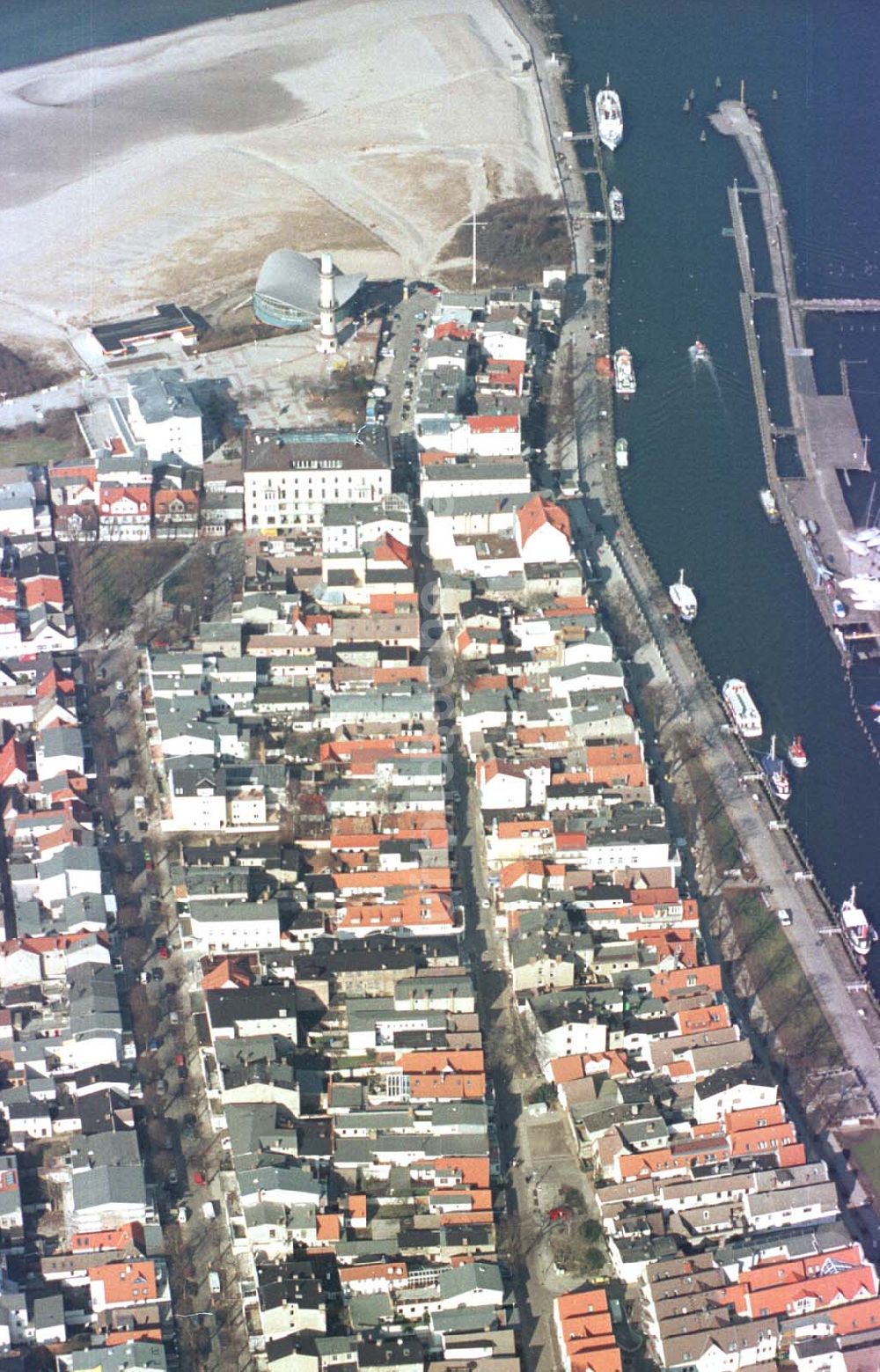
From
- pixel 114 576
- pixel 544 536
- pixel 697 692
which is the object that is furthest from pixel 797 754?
pixel 114 576

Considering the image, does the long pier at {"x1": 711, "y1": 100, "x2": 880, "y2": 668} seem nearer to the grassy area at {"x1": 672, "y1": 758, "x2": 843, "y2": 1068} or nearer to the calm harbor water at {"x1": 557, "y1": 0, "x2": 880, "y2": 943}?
the calm harbor water at {"x1": 557, "y1": 0, "x2": 880, "y2": 943}

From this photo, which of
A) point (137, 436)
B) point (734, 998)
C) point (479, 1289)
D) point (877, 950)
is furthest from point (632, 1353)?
point (137, 436)

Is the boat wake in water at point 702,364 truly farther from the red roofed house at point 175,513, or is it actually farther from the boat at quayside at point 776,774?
the boat at quayside at point 776,774

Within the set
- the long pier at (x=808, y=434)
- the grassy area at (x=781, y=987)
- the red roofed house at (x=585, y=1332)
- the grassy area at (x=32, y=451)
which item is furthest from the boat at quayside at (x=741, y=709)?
the grassy area at (x=32, y=451)

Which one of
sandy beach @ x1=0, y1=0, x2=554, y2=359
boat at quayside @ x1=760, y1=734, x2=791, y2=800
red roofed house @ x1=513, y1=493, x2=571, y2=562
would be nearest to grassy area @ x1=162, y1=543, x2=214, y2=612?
red roofed house @ x1=513, y1=493, x2=571, y2=562

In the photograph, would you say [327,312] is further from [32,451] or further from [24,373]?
[32,451]

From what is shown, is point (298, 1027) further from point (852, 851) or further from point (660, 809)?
point (852, 851)
